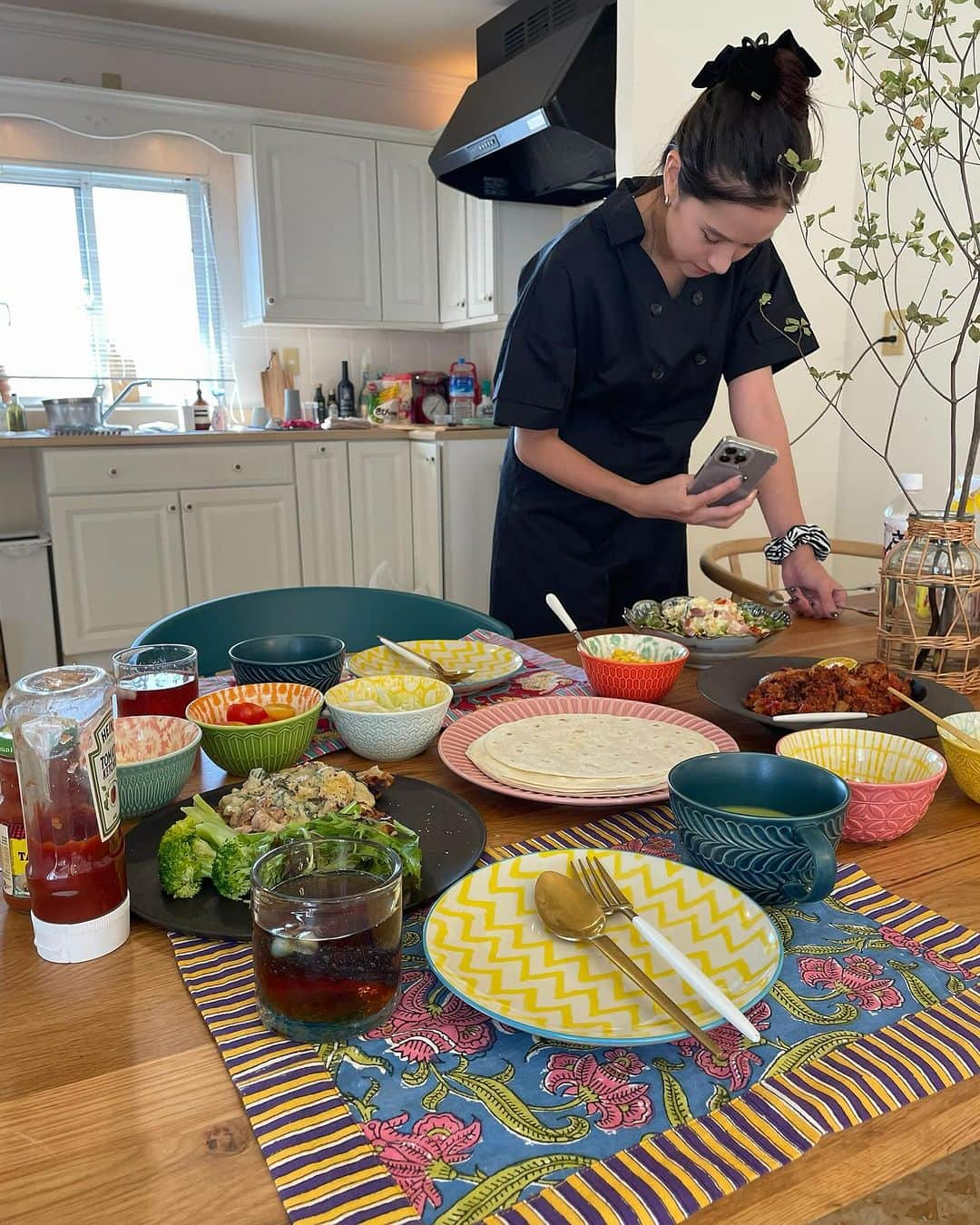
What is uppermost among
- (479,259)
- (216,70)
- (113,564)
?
(216,70)

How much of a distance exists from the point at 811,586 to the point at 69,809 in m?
1.25

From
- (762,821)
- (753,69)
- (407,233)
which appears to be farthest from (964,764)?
(407,233)

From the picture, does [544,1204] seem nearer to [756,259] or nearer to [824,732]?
[824,732]

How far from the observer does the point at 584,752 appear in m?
0.89

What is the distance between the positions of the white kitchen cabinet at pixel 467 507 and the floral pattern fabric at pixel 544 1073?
3.25 m

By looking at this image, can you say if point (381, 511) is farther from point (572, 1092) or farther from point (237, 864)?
point (572, 1092)

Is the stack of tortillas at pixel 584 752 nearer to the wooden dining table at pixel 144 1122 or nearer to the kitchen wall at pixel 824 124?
the wooden dining table at pixel 144 1122

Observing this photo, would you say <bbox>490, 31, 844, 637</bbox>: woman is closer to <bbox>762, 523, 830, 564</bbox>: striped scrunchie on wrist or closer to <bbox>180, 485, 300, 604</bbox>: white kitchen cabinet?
<bbox>762, 523, 830, 564</bbox>: striped scrunchie on wrist

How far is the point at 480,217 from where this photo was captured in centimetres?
405

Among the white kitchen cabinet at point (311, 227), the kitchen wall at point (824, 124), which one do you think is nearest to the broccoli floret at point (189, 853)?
the kitchen wall at point (824, 124)

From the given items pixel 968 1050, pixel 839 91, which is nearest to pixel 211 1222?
pixel 968 1050

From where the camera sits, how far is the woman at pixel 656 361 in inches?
52.4

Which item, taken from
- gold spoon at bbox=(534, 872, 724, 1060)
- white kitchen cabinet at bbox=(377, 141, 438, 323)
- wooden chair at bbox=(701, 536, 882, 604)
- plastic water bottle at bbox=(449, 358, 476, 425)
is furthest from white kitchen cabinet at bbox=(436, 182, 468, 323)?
gold spoon at bbox=(534, 872, 724, 1060)

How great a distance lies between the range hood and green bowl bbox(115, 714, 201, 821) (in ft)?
9.06
